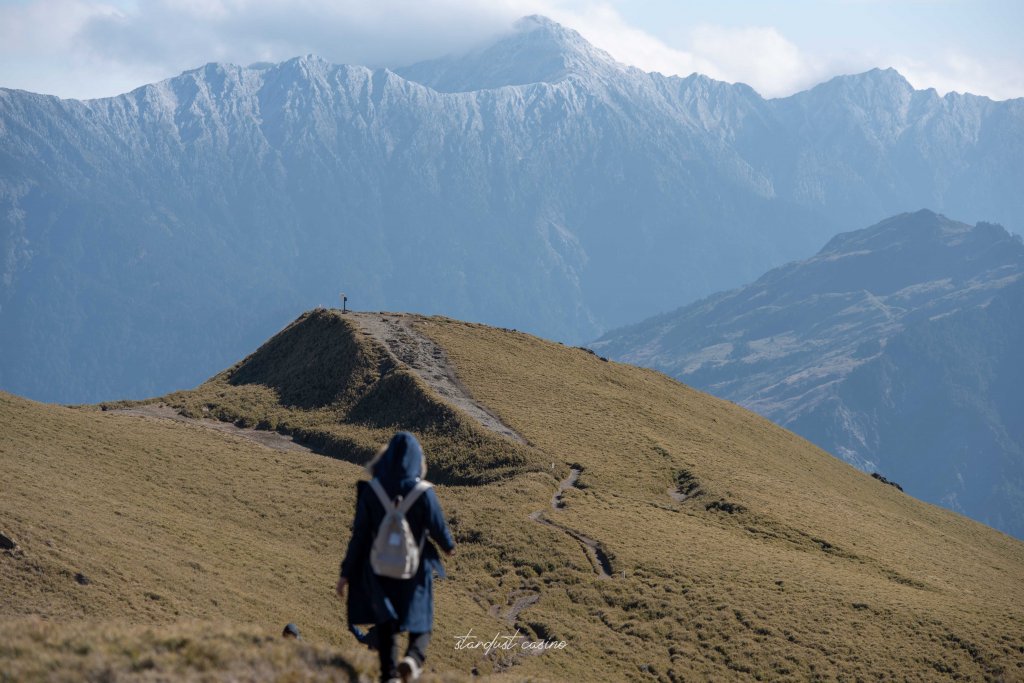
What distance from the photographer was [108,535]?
36.2 metres

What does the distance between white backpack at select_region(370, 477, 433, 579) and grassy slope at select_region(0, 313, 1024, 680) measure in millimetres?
2014

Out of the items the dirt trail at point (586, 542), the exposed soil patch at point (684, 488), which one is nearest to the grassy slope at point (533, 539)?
the dirt trail at point (586, 542)

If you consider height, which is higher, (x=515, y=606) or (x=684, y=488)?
(x=684, y=488)

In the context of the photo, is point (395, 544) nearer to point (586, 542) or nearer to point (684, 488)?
point (586, 542)

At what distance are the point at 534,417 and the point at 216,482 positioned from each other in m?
23.4

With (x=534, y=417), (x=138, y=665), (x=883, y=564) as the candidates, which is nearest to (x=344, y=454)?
(x=534, y=417)

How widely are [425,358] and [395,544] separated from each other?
6066 centimetres

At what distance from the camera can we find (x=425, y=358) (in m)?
75.7

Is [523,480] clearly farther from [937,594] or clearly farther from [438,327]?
[438,327]

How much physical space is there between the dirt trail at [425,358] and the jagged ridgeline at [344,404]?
126cm

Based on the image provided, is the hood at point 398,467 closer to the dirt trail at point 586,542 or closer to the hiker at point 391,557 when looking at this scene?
the hiker at point 391,557

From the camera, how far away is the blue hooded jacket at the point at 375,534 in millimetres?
15438

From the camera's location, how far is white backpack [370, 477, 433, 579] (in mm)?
15234

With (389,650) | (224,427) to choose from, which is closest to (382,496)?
(389,650)
